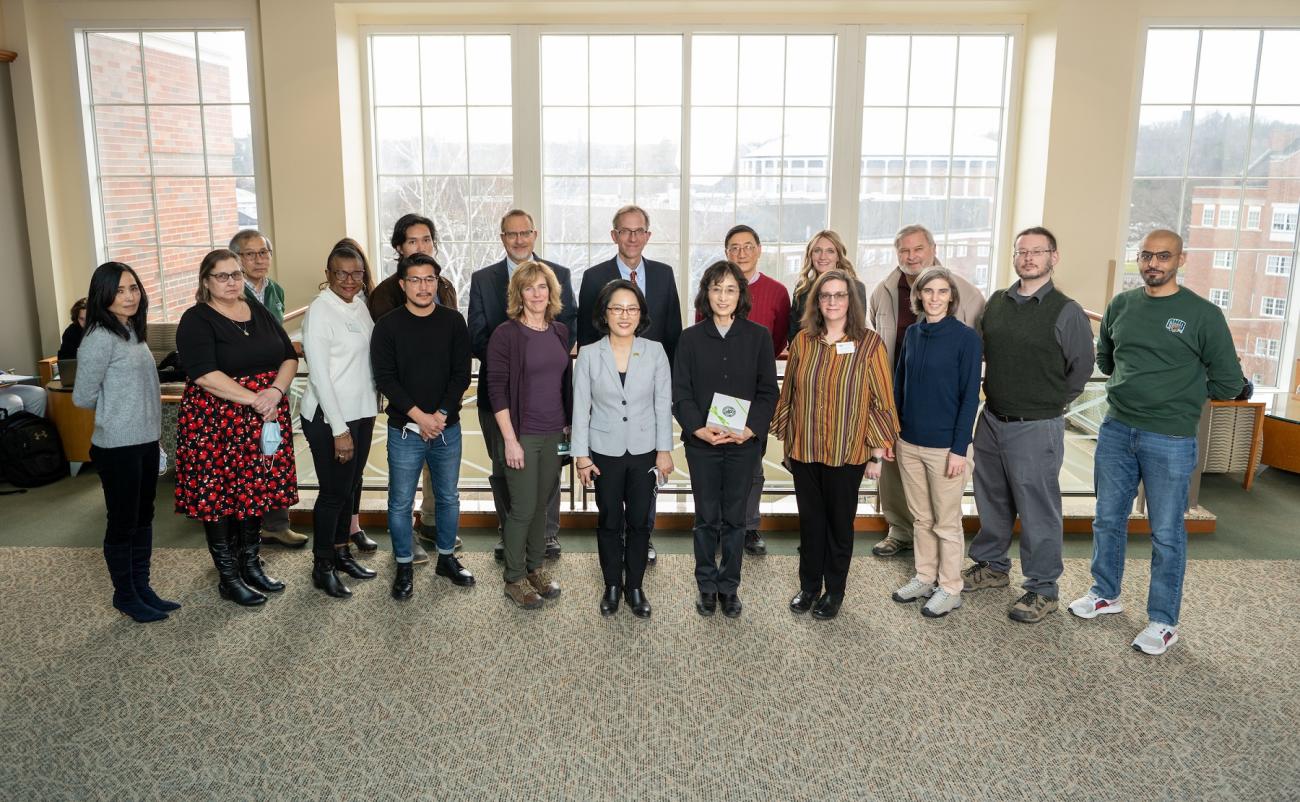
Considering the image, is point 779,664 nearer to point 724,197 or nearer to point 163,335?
point 724,197

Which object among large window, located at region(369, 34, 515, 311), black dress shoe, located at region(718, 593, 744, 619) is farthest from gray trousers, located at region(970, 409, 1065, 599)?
large window, located at region(369, 34, 515, 311)

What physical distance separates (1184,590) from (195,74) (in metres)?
7.79

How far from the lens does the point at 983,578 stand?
166 inches

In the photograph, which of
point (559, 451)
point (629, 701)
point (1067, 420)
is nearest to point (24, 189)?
point (559, 451)

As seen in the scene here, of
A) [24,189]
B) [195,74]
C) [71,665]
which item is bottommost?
[71,665]

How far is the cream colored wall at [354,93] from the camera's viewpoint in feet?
22.8

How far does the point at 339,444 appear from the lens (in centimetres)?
389

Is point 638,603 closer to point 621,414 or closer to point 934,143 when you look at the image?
point 621,414

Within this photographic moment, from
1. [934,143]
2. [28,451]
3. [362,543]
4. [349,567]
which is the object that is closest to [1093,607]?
[349,567]

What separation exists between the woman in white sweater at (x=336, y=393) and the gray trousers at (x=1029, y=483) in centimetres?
278

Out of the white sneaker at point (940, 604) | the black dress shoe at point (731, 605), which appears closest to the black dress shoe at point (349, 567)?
the black dress shoe at point (731, 605)

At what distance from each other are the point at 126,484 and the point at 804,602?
2.93m

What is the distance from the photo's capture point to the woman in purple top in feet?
12.4

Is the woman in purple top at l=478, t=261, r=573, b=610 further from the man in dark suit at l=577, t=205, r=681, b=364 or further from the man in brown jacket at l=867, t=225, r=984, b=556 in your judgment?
the man in brown jacket at l=867, t=225, r=984, b=556
